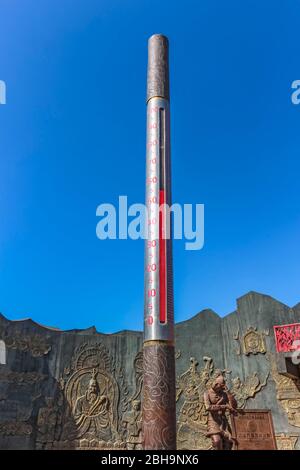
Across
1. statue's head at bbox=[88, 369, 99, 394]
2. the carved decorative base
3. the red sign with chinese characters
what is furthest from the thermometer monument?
statue's head at bbox=[88, 369, 99, 394]

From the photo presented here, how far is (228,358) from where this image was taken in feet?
44.9

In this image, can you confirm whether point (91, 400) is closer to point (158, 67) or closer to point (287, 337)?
point (287, 337)

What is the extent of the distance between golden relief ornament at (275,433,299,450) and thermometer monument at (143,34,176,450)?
687 cm

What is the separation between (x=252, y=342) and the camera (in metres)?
13.5

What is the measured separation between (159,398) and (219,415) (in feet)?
7.25

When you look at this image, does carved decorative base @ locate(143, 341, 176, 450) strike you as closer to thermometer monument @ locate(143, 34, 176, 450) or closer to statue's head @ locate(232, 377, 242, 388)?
thermometer monument @ locate(143, 34, 176, 450)

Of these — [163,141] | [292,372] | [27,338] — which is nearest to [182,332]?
[292,372]

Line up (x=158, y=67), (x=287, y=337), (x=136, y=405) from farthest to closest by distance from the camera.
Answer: (x=136, y=405) < (x=287, y=337) < (x=158, y=67)

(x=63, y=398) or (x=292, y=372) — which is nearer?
(x=292, y=372)

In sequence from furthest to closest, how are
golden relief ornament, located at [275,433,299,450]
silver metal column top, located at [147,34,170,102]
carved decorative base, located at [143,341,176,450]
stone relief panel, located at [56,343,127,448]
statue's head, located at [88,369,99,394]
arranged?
statue's head, located at [88,369,99,394] < stone relief panel, located at [56,343,127,448] < golden relief ornament, located at [275,433,299,450] < silver metal column top, located at [147,34,170,102] < carved decorative base, located at [143,341,176,450]

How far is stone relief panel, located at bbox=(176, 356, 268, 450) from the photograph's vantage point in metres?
12.8

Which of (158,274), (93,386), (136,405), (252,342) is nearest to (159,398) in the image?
(158,274)
